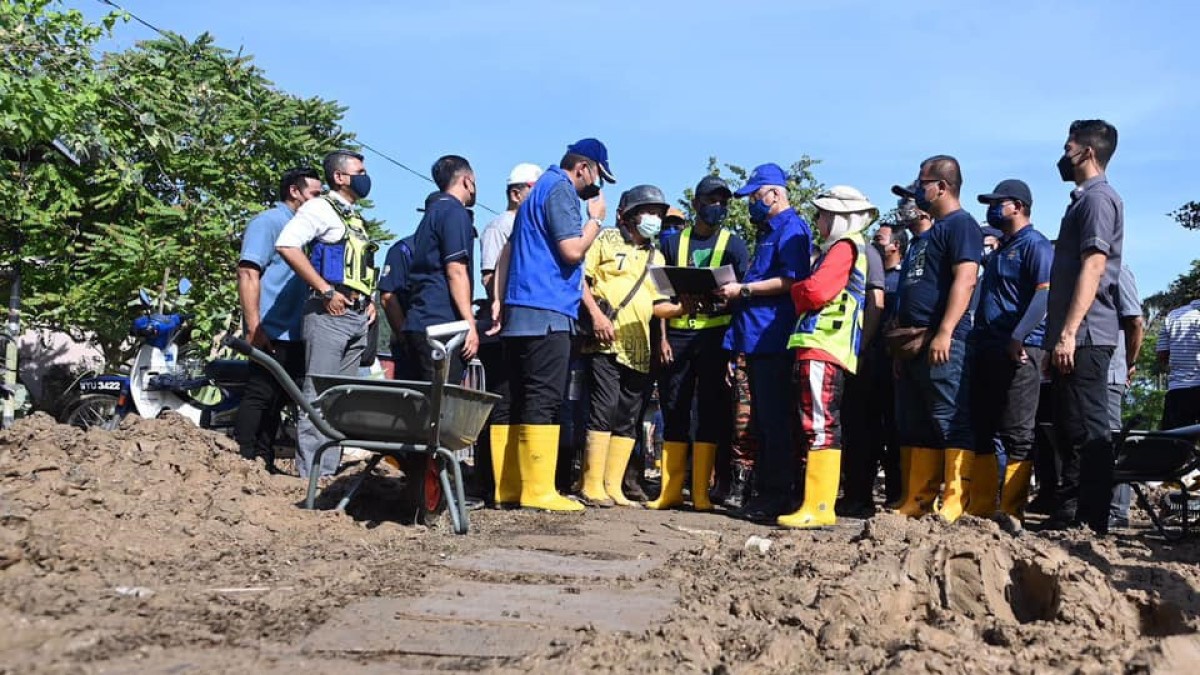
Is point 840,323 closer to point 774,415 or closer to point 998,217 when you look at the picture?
point 774,415

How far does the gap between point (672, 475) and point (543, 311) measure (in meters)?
1.59

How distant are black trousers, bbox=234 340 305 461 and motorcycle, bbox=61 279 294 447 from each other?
1.98 metres

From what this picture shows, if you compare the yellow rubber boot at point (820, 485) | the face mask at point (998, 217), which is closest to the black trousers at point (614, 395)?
Result: the yellow rubber boot at point (820, 485)

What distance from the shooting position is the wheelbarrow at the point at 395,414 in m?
5.06

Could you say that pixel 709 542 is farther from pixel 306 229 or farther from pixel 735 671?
pixel 306 229

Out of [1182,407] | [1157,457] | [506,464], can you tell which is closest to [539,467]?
[506,464]

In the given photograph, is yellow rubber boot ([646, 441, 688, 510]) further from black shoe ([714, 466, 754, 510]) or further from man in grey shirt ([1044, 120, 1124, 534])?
man in grey shirt ([1044, 120, 1124, 534])

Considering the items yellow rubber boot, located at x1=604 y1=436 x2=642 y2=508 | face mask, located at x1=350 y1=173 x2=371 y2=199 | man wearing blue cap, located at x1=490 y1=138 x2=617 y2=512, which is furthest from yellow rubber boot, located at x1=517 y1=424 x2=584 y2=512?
face mask, located at x1=350 y1=173 x2=371 y2=199

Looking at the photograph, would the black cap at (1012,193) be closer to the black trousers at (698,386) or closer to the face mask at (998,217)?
the face mask at (998,217)

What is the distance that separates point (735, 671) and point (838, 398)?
3.59m

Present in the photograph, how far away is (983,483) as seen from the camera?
6.79 metres

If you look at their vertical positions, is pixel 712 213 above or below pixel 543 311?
above

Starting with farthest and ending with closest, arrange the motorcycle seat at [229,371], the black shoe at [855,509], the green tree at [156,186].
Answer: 1. the green tree at [156,186]
2. the motorcycle seat at [229,371]
3. the black shoe at [855,509]

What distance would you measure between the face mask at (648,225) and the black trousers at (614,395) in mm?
943
